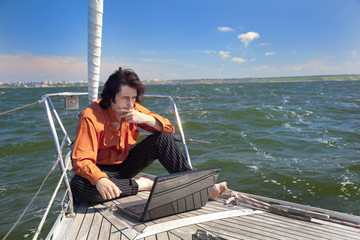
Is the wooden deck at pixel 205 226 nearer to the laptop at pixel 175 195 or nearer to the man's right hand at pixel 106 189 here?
the laptop at pixel 175 195

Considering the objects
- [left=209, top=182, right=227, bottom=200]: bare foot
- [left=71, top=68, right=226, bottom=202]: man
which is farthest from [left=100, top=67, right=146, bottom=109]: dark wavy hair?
[left=209, top=182, right=227, bottom=200]: bare foot

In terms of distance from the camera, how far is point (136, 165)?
2.35 meters

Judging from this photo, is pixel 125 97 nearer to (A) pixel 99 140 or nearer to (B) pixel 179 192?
(A) pixel 99 140

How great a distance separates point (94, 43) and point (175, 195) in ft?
5.20

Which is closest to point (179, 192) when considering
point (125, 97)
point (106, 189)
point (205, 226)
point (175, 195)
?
point (175, 195)

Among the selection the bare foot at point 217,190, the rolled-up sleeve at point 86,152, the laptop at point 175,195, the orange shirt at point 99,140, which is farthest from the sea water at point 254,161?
the rolled-up sleeve at point 86,152

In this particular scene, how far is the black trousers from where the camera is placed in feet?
7.02

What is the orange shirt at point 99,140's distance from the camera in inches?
75.4

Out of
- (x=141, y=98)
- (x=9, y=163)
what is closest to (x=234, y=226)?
(x=141, y=98)

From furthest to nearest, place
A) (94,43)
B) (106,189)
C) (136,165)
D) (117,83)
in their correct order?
(94,43)
(136,165)
(117,83)
(106,189)

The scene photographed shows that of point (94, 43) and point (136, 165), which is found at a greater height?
point (94, 43)

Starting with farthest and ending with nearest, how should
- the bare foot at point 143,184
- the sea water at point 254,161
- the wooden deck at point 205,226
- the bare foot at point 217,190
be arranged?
the sea water at point 254,161 → the bare foot at point 143,184 → the bare foot at point 217,190 → the wooden deck at point 205,226

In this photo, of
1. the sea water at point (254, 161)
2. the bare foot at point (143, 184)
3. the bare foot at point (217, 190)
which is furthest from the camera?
the sea water at point (254, 161)

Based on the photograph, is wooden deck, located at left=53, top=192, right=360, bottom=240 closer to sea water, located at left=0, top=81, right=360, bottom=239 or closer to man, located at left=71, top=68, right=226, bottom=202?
man, located at left=71, top=68, right=226, bottom=202
